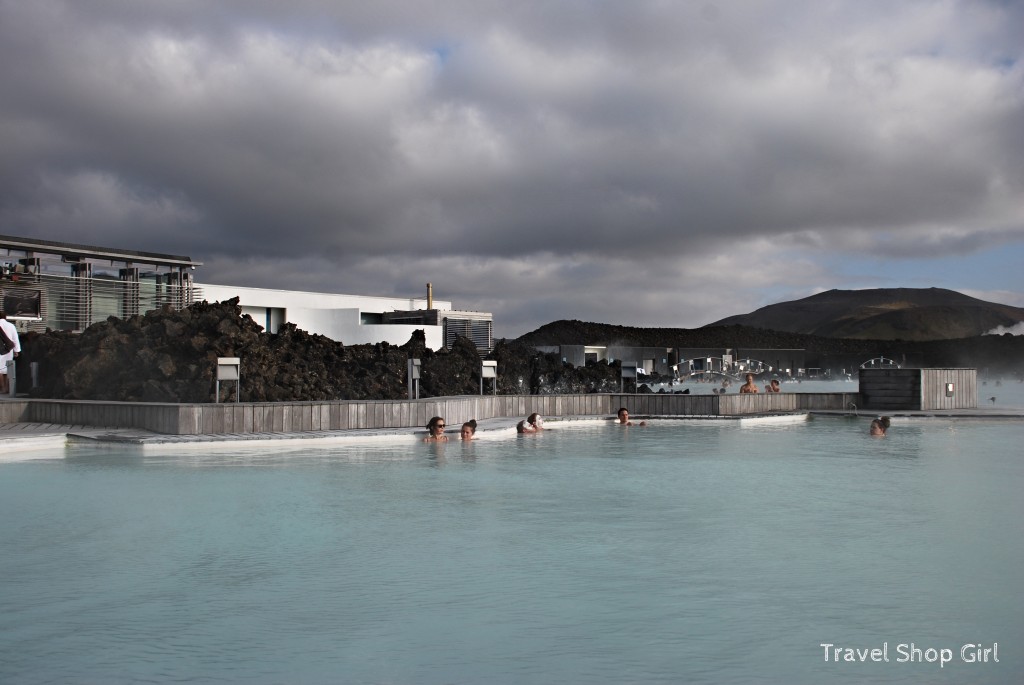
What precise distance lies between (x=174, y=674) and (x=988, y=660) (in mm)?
3967

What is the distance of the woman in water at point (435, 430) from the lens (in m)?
12.3

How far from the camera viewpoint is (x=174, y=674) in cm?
400

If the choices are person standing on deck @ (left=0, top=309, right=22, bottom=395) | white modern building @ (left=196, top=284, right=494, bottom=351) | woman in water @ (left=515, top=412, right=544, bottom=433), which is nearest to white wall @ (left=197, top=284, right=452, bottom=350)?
white modern building @ (left=196, top=284, right=494, bottom=351)

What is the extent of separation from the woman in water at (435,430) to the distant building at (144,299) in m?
11.1

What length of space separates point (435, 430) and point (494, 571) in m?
6.76

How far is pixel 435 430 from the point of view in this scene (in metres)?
12.5

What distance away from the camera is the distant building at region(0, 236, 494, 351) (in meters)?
20.9

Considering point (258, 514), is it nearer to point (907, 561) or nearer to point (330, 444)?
point (330, 444)

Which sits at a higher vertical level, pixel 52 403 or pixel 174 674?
pixel 52 403

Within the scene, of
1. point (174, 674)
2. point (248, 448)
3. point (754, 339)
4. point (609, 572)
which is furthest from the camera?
point (754, 339)

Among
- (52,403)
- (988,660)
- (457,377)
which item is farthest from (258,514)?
(457,377)

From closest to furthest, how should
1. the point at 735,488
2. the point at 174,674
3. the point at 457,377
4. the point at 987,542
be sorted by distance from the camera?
the point at 174,674, the point at 987,542, the point at 735,488, the point at 457,377

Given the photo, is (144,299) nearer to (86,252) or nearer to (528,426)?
(86,252)

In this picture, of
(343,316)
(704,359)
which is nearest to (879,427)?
(343,316)
